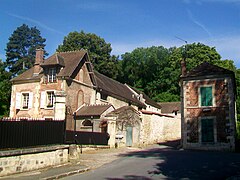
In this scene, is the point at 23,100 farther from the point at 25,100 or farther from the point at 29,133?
the point at 29,133

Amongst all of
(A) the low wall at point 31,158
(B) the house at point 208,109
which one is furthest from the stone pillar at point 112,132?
(A) the low wall at point 31,158

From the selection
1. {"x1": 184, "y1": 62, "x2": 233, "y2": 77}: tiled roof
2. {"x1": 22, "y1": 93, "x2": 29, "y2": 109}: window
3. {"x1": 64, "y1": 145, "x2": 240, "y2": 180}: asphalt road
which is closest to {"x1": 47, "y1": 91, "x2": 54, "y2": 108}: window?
{"x1": 22, "y1": 93, "x2": 29, "y2": 109}: window

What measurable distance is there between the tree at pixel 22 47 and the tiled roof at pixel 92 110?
31.6m

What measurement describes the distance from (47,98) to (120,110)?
731 cm

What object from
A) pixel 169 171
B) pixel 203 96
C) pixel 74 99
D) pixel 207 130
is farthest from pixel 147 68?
pixel 169 171

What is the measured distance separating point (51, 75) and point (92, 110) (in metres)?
5.39

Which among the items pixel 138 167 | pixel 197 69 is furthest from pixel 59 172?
pixel 197 69

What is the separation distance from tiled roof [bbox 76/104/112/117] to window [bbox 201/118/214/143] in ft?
27.7

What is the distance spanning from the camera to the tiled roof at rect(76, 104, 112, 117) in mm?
24394

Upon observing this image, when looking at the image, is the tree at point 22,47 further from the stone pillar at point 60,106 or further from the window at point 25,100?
the stone pillar at point 60,106

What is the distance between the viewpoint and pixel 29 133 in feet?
37.3

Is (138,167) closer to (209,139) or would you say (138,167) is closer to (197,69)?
(209,139)

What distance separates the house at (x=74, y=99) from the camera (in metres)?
24.5

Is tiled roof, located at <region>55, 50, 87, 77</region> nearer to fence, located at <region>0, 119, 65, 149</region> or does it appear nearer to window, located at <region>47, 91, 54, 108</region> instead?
window, located at <region>47, 91, 54, 108</region>
